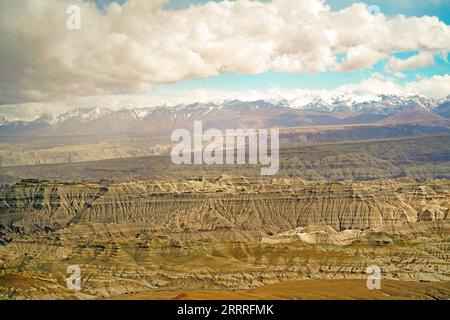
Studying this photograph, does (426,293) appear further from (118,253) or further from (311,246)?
(118,253)

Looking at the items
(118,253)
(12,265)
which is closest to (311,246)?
(118,253)

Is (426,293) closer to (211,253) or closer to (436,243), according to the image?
(436,243)
